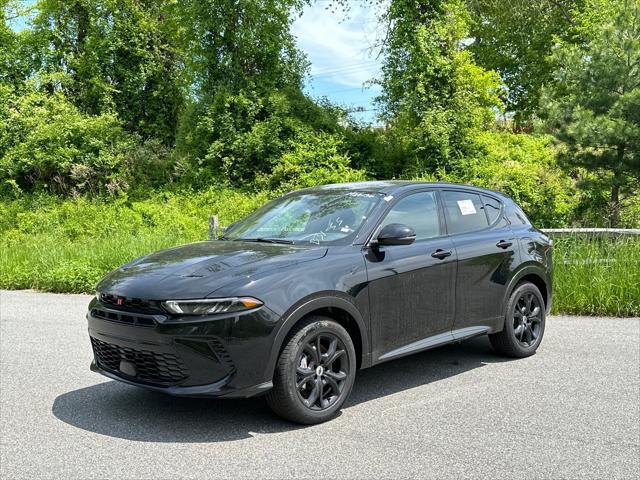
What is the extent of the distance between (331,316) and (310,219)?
1.02 metres

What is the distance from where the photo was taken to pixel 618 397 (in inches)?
203

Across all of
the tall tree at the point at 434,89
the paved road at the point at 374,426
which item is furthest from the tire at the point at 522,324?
the tall tree at the point at 434,89

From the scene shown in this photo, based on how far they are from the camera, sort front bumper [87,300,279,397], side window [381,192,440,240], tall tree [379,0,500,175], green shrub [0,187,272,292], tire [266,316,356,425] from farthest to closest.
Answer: tall tree [379,0,500,175], green shrub [0,187,272,292], side window [381,192,440,240], tire [266,316,356,425], front bumper [87,300,279,397]

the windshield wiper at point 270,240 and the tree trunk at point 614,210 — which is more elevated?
the windshield wiper at point 270,240

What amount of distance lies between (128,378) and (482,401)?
2.69 meters

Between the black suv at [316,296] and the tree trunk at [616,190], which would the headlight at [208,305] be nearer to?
the black suv at [316,296]

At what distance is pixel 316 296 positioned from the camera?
4508 mm

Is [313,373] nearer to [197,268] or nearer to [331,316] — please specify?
[331,316]

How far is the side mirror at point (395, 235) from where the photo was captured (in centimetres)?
492

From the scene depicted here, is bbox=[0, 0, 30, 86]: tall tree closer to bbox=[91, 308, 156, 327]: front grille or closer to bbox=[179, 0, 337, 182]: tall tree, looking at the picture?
bbox=[179, 0, 337, 182]: tall tree

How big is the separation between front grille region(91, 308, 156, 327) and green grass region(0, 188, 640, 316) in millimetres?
6331

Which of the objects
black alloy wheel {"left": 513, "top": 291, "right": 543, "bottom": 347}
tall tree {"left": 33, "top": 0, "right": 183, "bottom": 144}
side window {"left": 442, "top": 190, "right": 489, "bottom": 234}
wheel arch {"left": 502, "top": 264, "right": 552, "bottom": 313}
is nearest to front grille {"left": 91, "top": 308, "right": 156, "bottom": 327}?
side window {"left": 442, "top": 190, "right": 489, "bottom": 234}

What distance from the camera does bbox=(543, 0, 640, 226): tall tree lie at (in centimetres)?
1238

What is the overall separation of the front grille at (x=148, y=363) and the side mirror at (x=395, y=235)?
5.82ft
